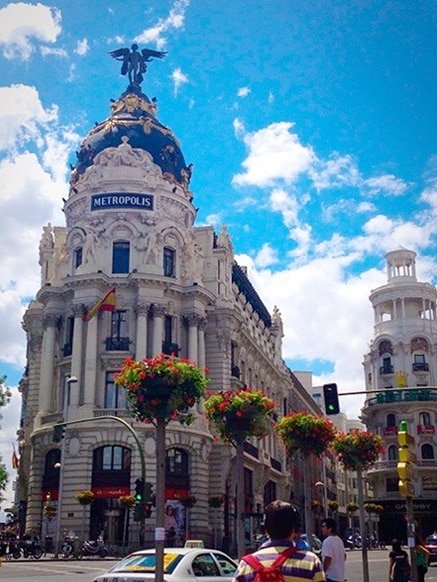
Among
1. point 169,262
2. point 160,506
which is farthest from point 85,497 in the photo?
point 160,506

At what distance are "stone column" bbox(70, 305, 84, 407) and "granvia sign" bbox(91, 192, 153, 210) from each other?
7187mm

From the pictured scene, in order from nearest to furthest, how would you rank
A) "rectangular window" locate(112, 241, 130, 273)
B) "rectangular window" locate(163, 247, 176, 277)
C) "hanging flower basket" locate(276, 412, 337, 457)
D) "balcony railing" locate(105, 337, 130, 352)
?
"hanging flower basket" locate(276, 412, 337, 457), "balcony railing" locate(105, 337, 130, 352), "rectangular window" locate(112, 241, 130, 273), "rectangular window" locate(163, 247, 176, 277)

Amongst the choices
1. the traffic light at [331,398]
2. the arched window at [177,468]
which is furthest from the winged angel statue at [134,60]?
the traffic light at [331,398]

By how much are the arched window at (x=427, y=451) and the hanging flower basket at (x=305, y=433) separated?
44192 millimetres

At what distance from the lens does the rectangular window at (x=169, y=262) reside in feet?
177

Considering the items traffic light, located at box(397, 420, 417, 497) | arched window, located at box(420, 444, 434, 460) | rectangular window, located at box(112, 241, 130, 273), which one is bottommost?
traffic light, located at box(397, 420, 417, 497)

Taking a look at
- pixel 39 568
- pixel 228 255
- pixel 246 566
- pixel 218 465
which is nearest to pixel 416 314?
pixel 228 255

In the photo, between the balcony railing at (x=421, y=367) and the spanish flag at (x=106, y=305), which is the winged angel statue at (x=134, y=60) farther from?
the balcony railing at (x=421, y=367)

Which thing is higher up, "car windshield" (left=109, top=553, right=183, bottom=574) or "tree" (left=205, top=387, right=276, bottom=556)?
"tree" (left=205, top=387, right=276, bottom=556)

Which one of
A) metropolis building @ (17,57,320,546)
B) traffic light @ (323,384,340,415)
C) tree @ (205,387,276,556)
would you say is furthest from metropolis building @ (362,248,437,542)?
traffic light @ (323,384,340,415)

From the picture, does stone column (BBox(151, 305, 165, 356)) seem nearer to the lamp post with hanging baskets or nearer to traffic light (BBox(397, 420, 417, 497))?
the lamp post with hanging baskets

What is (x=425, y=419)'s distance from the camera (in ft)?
255

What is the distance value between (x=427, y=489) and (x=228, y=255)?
32956 millimetres

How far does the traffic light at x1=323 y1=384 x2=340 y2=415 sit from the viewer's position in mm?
26156
